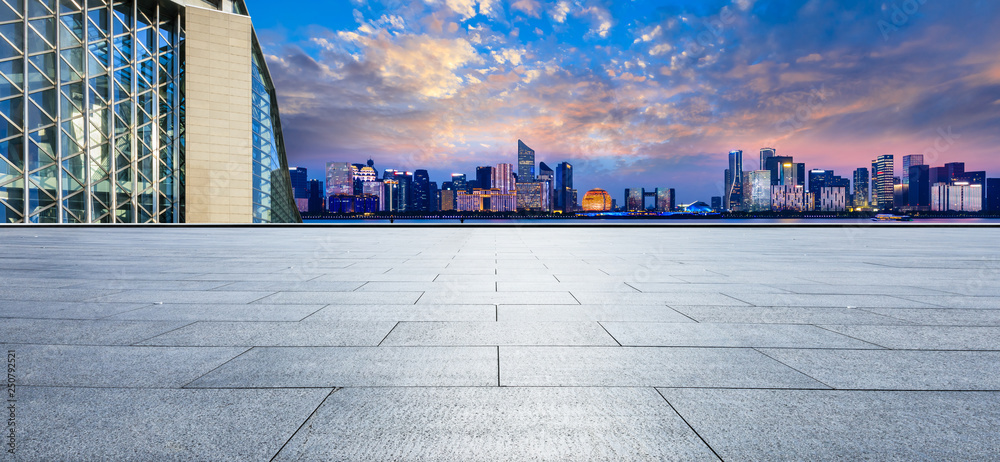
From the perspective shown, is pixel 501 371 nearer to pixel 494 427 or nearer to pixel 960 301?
pixel 494 427

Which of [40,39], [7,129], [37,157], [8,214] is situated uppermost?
[40,39]

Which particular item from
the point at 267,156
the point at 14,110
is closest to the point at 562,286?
the point at 14,110

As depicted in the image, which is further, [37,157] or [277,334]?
[37,157]

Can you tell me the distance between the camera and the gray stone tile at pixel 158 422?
2.23m

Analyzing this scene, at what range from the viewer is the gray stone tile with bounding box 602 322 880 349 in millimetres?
4074

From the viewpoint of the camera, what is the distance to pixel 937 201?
177 metres

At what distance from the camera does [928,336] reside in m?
4.29

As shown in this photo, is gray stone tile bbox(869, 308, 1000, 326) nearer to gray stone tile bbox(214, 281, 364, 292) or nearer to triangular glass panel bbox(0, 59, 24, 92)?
gray stone tile bbox(214, 281, 364, 292)

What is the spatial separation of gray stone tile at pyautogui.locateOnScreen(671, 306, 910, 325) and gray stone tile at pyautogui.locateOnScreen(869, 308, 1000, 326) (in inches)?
7.0

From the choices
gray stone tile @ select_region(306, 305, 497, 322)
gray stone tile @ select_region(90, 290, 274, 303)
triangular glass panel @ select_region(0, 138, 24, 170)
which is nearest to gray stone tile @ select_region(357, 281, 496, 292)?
gray stone tile @ select_region(306, 305, 497, 322)

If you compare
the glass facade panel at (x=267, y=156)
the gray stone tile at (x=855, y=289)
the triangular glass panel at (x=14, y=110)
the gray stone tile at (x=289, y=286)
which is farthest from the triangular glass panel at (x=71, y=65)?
the gray stone tile at (x=855, y=289)

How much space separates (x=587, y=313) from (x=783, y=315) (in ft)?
7.75

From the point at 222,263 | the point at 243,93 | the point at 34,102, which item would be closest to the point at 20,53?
the point at 34,102

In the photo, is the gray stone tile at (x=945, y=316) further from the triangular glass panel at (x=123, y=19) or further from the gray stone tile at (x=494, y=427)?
the triangular glass panel at (x=123, y=19)
